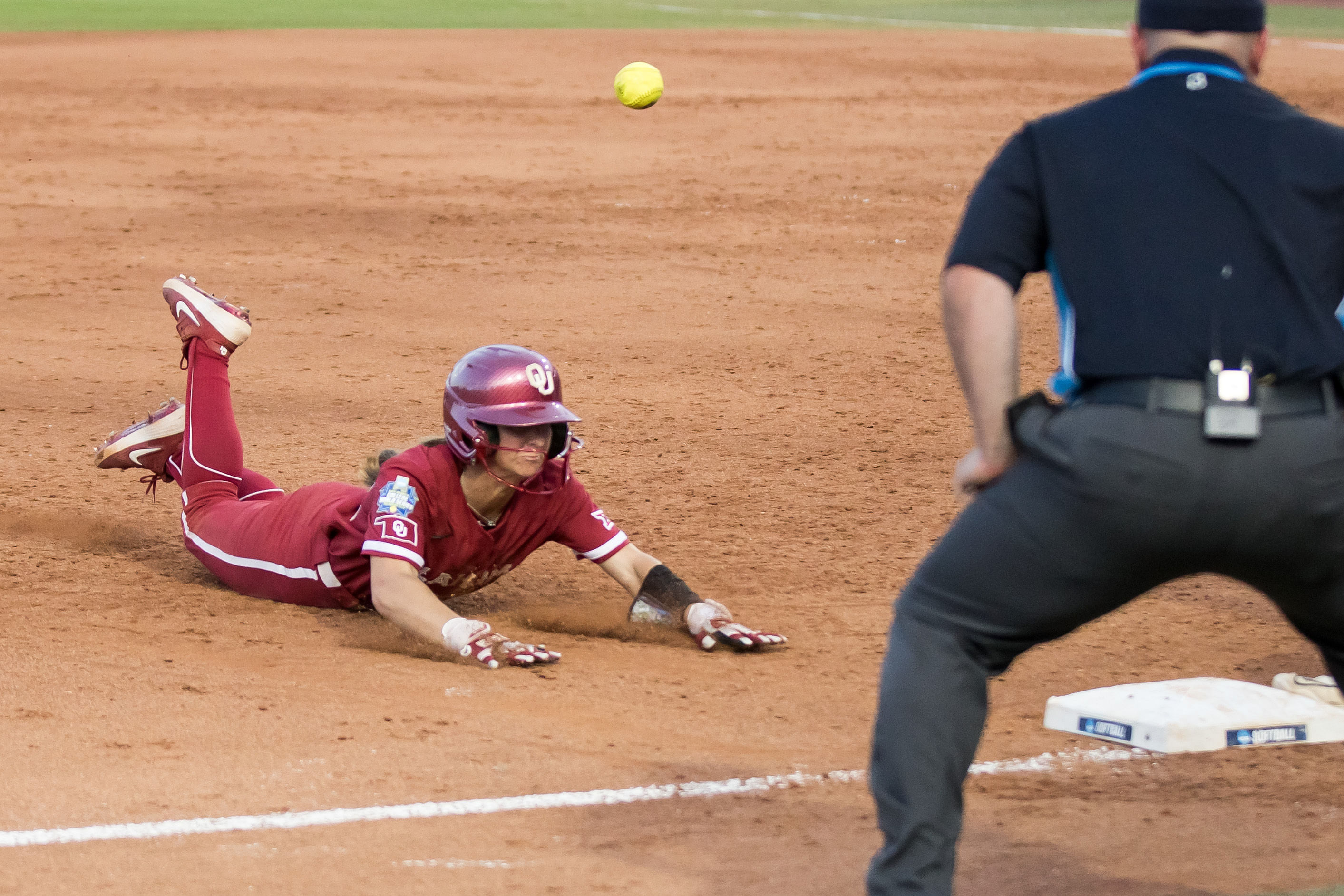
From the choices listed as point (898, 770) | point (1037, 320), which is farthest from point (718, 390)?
point (898, 770)

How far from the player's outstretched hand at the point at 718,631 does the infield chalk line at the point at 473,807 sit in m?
0.90

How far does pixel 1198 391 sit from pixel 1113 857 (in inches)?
58.3

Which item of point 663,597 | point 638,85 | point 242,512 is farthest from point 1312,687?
point 638,85

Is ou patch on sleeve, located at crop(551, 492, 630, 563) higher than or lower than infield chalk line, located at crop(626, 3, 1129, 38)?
lower

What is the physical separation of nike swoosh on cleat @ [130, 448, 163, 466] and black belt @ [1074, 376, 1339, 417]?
4327 millimetres

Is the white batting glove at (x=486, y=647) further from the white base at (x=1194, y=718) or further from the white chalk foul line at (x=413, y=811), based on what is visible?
the white base at (x=1194, y=718)

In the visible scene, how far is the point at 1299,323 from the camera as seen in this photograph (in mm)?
2525

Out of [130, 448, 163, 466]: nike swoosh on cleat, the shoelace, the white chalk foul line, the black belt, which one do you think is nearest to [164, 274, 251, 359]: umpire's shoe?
[130, 448, 163, 466]: nike swoosh on cleat

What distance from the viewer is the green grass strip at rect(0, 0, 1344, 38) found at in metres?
28.1

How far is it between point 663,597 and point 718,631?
22cm

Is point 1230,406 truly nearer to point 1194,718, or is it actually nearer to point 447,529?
point 1194,718

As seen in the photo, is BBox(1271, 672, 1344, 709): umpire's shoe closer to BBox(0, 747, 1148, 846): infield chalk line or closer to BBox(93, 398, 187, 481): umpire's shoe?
BBox(0, 747, 1148, 846): infield chalk line

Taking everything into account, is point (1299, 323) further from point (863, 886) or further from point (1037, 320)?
point (1037, 320)

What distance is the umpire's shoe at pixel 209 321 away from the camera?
19.4 ft
